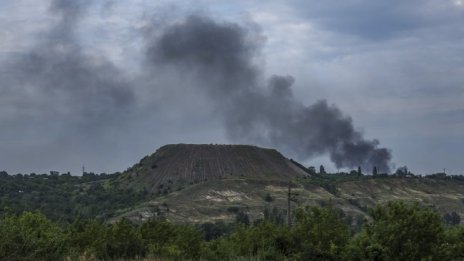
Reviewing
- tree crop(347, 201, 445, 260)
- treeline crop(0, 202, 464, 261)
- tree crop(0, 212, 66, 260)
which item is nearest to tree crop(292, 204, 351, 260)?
treeline crop(0, 202, 464, 261)

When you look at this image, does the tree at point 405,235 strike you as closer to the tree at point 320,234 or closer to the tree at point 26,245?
the tree at point 320,234

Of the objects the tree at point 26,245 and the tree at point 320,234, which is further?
the tree at point 320,234

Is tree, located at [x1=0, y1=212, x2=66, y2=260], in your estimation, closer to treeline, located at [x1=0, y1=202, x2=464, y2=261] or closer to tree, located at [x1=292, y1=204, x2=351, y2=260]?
treeline, located at [x1=0, y1=202, x2=464, y2=261]

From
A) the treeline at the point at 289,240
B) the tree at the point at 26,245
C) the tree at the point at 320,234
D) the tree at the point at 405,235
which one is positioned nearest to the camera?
the tree at the point at 26,245

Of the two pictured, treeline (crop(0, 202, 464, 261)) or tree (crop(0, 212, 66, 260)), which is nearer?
tree (crop(0, 212, 66, 260))

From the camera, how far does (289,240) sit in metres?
31.7

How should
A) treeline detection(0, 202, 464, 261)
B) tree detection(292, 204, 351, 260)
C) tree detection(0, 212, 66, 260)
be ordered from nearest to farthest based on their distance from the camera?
tree detection(0, 212, 66, 260)
treeline detection(0, 202, 464, 261)
tree detection(292, 204, 351, 260)

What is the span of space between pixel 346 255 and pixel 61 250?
12797 millimetres

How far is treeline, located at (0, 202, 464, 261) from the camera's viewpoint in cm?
2202

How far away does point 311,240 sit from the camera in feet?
99.2

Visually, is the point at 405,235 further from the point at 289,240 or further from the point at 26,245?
the point at 26,245

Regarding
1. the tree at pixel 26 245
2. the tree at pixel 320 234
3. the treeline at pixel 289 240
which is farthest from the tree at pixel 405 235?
the tree at pixel 26 245

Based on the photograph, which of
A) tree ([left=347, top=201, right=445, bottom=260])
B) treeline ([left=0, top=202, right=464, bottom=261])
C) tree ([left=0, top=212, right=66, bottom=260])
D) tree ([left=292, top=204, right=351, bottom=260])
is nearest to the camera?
tree ([left=0, top=212, right=66, bottom=260])

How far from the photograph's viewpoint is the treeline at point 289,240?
22016 mm
